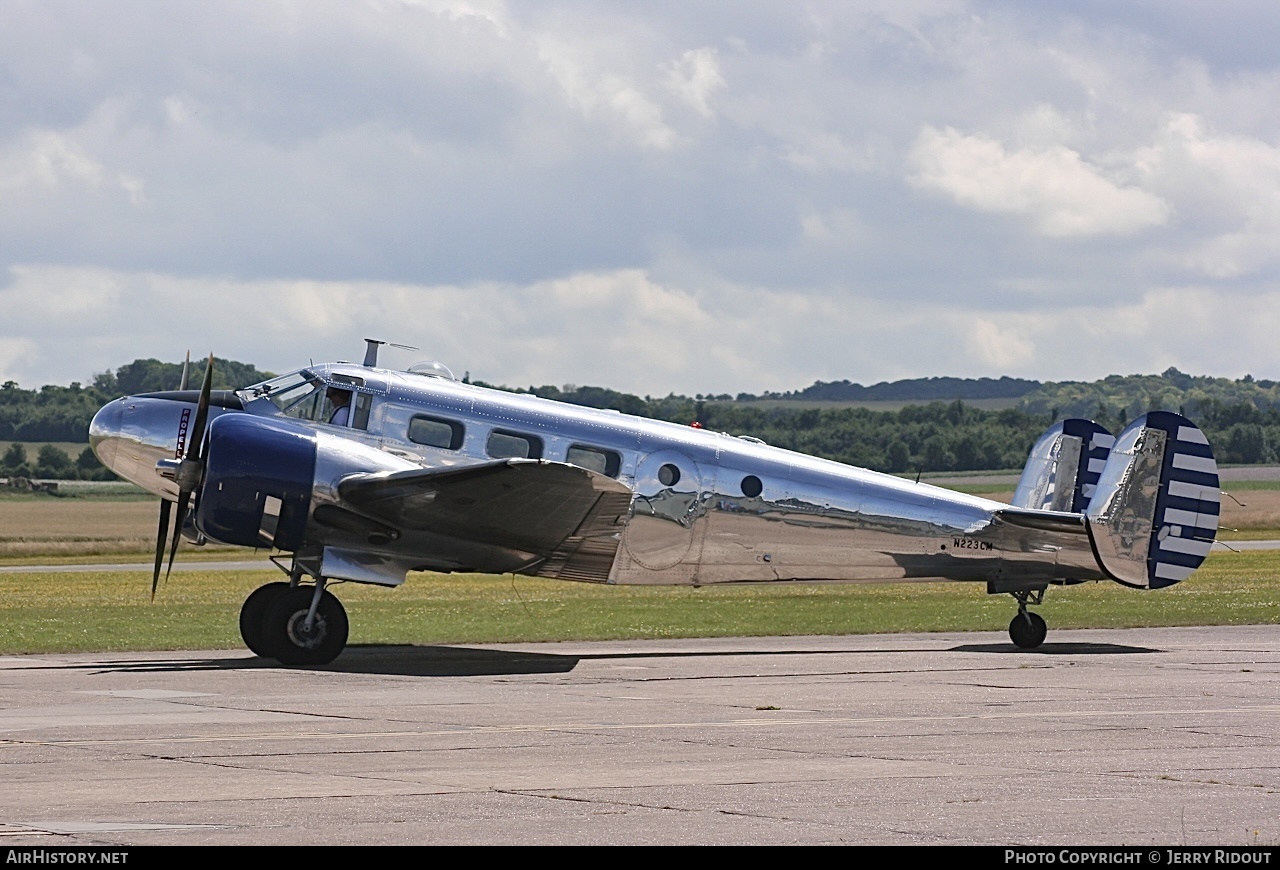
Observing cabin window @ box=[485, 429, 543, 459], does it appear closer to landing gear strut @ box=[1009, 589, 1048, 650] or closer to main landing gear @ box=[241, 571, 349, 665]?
main landing gear @ box=[241, 571, 349, 665]

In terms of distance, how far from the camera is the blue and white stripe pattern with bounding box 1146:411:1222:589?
22.1 meters

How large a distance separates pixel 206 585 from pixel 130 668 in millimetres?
22970

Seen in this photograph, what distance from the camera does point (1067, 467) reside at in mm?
24250

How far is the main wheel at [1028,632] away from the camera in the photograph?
22.6 metres

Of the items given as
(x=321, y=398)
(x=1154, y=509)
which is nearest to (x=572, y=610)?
(x=321, y=398)

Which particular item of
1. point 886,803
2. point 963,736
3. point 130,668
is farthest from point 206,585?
point 886,803

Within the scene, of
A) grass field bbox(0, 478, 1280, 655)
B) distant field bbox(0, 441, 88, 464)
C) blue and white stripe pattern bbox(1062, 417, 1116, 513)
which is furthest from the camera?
distant field bbox(0, 441, 88, 464)

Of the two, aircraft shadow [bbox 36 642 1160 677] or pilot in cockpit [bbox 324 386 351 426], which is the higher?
pilot in cockpit [bbox 324 386 351 426]

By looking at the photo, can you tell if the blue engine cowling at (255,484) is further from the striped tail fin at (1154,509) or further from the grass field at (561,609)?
the striped tail fin at (1154,509)

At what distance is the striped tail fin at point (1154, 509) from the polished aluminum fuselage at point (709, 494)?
1.32ft

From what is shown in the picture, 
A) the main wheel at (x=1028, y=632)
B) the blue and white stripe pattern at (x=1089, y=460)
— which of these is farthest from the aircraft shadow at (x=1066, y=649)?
the blue and white stripe pattern at (x=1089, y=460)

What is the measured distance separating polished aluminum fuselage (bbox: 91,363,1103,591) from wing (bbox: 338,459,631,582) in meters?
0.46

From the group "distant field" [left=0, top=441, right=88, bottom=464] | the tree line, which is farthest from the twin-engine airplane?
"distant field" [left=0, top=441, right=88, bottom=464]
